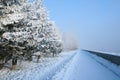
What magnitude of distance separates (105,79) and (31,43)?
13549 millimetres

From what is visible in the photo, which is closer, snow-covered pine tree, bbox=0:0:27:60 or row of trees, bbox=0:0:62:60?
snow-covered pine tree, bbox=0:0:27:60

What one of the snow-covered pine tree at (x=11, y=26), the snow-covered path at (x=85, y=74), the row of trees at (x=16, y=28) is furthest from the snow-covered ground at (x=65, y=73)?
the snow-covered pine tree at (x=11, y=26)

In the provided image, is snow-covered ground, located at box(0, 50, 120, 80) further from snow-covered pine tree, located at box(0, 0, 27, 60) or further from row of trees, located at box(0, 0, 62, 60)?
snow-covered pine tree, located at box(0, 0, 27, 60)

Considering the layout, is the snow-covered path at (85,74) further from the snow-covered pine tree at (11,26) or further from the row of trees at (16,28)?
the snow-covered pine tree at (11,26)

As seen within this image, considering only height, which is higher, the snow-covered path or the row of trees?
the row of trees

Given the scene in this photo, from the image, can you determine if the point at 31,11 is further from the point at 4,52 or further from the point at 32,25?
the point at 4,52

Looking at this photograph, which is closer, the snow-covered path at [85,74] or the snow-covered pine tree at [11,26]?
the snow-covered path at [85,74]

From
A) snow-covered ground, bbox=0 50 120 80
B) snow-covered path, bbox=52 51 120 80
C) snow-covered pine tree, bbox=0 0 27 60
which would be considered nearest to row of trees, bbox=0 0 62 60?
snow-covered pine tree, bbox=0 0 27 60

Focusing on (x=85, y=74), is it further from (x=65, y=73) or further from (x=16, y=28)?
(x=16, y=28)

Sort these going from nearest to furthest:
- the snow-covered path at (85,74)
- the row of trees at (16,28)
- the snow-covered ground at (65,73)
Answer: the snow-covered path at (85,74), the snow-covered ground at (65,73), the row of trees at (16,28)

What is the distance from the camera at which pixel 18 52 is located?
26.4 meters

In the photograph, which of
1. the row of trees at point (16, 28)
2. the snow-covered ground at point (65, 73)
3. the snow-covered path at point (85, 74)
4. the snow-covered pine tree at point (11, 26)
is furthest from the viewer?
the row of trees at point (16, 28)

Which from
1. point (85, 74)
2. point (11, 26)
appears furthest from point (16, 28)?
point (85, 74)

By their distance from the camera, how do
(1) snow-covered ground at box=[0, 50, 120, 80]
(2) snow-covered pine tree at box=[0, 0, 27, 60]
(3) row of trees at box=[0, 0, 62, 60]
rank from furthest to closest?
(3) row of trees at box=[0, 0, 62, 60]
(2) snow-covered pine tree at box=[0, 0, 27, 60]
(1) snow-covered ground at box=[0, 50, 120, 80]
